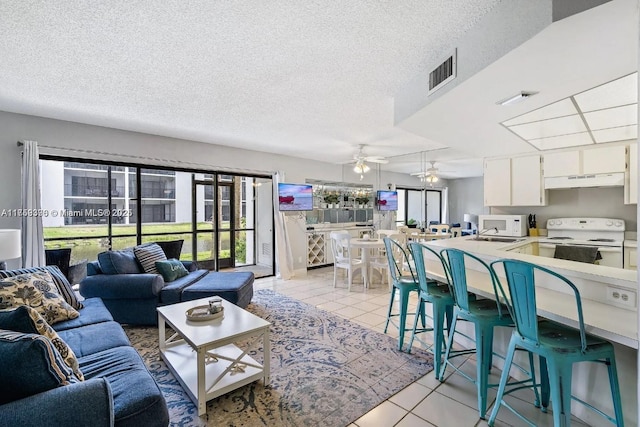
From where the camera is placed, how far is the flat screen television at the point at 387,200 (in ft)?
26.1

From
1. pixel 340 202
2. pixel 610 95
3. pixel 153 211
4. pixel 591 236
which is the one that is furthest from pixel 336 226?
pixel 610 95

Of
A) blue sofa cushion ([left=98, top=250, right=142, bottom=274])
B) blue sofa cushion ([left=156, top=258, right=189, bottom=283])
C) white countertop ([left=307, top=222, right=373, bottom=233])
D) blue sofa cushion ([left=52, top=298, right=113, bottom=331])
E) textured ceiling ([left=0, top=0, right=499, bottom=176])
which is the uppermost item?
textured ceiling ([left=0, top=0, right=499, bottom=176])

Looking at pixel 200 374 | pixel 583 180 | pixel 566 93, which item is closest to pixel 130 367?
pixel 200 374

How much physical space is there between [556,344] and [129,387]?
83.0 inches

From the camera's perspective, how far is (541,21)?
53.7 inches

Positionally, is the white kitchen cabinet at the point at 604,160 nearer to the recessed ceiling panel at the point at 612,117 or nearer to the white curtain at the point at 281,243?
the recessed ceiling panel at the point at 612,117

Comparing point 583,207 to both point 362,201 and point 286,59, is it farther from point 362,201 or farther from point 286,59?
point 362,201

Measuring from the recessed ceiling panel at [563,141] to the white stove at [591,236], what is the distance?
99 cm

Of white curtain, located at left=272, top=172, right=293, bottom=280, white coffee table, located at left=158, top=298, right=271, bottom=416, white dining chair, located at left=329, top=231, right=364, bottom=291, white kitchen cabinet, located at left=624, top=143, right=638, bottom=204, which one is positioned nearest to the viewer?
white coffee table, located at left=158, top=298, right=271, bottom=416

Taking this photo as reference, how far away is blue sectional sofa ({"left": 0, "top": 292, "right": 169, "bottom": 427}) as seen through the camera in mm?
1098

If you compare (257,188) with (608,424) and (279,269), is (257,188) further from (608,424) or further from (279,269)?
(608,424)

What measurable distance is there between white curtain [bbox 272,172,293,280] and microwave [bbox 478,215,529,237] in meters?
3.40

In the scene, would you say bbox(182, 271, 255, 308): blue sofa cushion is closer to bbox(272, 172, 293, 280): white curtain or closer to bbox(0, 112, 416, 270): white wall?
bbox(272, 172, 293, 280): white curtain

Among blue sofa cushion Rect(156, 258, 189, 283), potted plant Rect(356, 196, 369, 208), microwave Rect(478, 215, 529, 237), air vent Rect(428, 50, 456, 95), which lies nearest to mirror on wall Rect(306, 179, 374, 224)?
potted plant Rect(356, 196, 369, 208)
